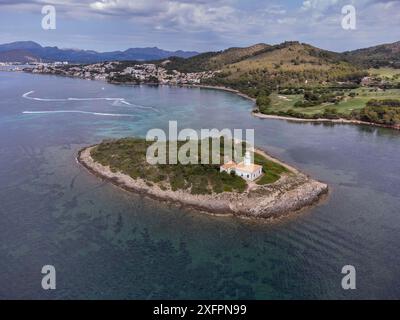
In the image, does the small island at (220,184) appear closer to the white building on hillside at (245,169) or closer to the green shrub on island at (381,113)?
the white building on hillside at (245,169)

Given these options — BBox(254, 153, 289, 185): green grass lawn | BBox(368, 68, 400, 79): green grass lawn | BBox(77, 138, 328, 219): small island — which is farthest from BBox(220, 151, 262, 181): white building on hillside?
BBox(368, 68, 400, 79): green grass lawn

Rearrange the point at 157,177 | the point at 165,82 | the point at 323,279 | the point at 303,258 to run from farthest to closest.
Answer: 1. the point at 165,82
2. the point at 157,177
3. the point at 303,258
4. the point at 323,279

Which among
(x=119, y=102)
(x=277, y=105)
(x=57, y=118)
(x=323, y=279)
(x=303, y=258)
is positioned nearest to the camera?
(x=323, y=279)

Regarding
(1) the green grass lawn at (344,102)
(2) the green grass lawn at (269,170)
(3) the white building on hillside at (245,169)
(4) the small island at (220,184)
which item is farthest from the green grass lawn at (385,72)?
(3) the white building on hillside at (245,169)

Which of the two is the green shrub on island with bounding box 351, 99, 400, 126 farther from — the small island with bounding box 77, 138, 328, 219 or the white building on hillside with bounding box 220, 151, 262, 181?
the white building on hillside with bounding box 220, 151, 262, 181

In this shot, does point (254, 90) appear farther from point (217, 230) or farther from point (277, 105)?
point (217, 230)

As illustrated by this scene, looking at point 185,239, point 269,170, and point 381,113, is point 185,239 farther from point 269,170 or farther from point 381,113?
point 381,113
